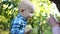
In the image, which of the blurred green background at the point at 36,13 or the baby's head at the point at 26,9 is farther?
the blurred green background at the point at 36,13

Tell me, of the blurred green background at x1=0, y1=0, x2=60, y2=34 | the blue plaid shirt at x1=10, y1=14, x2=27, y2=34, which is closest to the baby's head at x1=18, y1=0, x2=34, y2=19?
the blue plaid shirt at x1=10, y1=14, x2=27, y2=34

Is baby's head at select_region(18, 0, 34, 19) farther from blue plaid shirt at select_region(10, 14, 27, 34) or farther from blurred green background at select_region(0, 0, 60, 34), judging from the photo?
blurred green background at select_region(0, 0, 60, 34)

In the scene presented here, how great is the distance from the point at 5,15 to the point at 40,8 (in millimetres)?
274

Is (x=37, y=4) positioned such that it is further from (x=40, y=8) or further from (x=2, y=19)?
(x=2, y=19)

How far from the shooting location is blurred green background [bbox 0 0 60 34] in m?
1.15

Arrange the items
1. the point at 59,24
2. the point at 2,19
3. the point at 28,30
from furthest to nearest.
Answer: the point at 2,19 → the point at 28,30 → the point at 59,24

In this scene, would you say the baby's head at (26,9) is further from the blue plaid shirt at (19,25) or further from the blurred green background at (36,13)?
the blurred green background at (36,13)

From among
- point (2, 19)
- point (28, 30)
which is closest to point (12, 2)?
point (2, 19)

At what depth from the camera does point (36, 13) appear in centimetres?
114

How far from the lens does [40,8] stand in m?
1.20

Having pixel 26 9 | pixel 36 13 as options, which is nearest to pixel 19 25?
pixel 26 9

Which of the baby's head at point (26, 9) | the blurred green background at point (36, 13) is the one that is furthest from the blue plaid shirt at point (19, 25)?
the blurred green background at point (36, 13)

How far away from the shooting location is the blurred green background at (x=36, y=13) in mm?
1148

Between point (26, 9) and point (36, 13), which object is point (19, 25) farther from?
point (36, 13)
